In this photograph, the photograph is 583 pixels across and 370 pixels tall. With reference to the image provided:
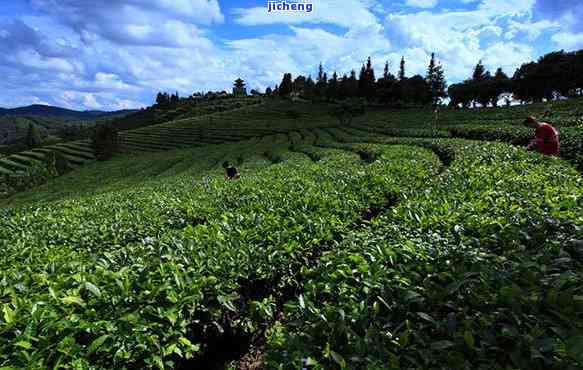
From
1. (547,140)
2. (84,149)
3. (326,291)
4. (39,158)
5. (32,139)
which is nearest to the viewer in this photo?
(326,291)

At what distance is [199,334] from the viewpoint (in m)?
4.48

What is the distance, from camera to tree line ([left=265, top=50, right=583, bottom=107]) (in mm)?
78688

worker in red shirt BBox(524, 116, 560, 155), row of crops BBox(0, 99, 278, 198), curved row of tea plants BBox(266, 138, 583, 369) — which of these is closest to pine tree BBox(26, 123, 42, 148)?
row of crops BBox(0, 99, 278, 198)

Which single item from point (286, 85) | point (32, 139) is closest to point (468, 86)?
point (286, 85)

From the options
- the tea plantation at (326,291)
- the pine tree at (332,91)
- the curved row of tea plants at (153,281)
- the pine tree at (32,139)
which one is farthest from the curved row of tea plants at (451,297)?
the pine tree at (32,139)

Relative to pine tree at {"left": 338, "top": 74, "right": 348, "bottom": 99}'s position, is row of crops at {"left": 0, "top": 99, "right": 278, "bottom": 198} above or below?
below

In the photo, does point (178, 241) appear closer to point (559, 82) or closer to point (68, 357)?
point (68, 357)

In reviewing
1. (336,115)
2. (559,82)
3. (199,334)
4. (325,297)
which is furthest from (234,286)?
(559,82)

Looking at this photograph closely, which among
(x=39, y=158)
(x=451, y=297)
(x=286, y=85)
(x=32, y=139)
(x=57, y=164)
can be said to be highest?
(x=286, y=85)

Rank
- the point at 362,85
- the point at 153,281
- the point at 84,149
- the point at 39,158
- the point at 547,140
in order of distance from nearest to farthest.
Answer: the point at 153,281 → the point at 547,140 → the point at 39,158 → the point at 84,149 → the point at 362,85

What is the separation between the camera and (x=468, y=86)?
97375mm

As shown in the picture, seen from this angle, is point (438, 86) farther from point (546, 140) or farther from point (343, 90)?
point (546, 140)

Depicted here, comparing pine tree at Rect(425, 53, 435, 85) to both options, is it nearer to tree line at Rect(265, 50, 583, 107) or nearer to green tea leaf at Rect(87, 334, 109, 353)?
tree line at Rect(265, 50, 583, 107)

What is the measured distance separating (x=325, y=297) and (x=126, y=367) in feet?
6.95
